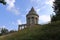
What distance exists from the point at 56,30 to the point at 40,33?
1.38 meters

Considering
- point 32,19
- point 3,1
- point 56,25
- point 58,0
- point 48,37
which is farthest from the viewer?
point 32,19

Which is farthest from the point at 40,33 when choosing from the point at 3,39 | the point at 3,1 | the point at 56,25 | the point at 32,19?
the point at 32,19

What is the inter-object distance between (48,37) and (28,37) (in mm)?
1957

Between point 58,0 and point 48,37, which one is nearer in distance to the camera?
point 48,37

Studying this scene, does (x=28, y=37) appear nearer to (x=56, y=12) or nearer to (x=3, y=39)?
(x=3, y=39)

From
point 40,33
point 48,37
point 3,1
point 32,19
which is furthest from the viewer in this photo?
point 32,19

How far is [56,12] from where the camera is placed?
32469 mm

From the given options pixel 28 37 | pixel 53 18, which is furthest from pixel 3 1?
pixel 28 37

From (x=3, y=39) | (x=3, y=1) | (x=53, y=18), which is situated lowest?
(x=3, y=39)

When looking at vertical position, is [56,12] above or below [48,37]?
above

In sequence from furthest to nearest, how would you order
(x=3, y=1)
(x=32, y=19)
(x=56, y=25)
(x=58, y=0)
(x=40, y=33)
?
(x=32, y=19), (x=58, y=0), (x=3, y=1), (x=56, y=25), (x=40, y=33)

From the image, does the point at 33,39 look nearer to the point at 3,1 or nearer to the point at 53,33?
the point at 53,33

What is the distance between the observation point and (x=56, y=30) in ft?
67.7

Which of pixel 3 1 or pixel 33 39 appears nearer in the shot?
pixel 33 39
